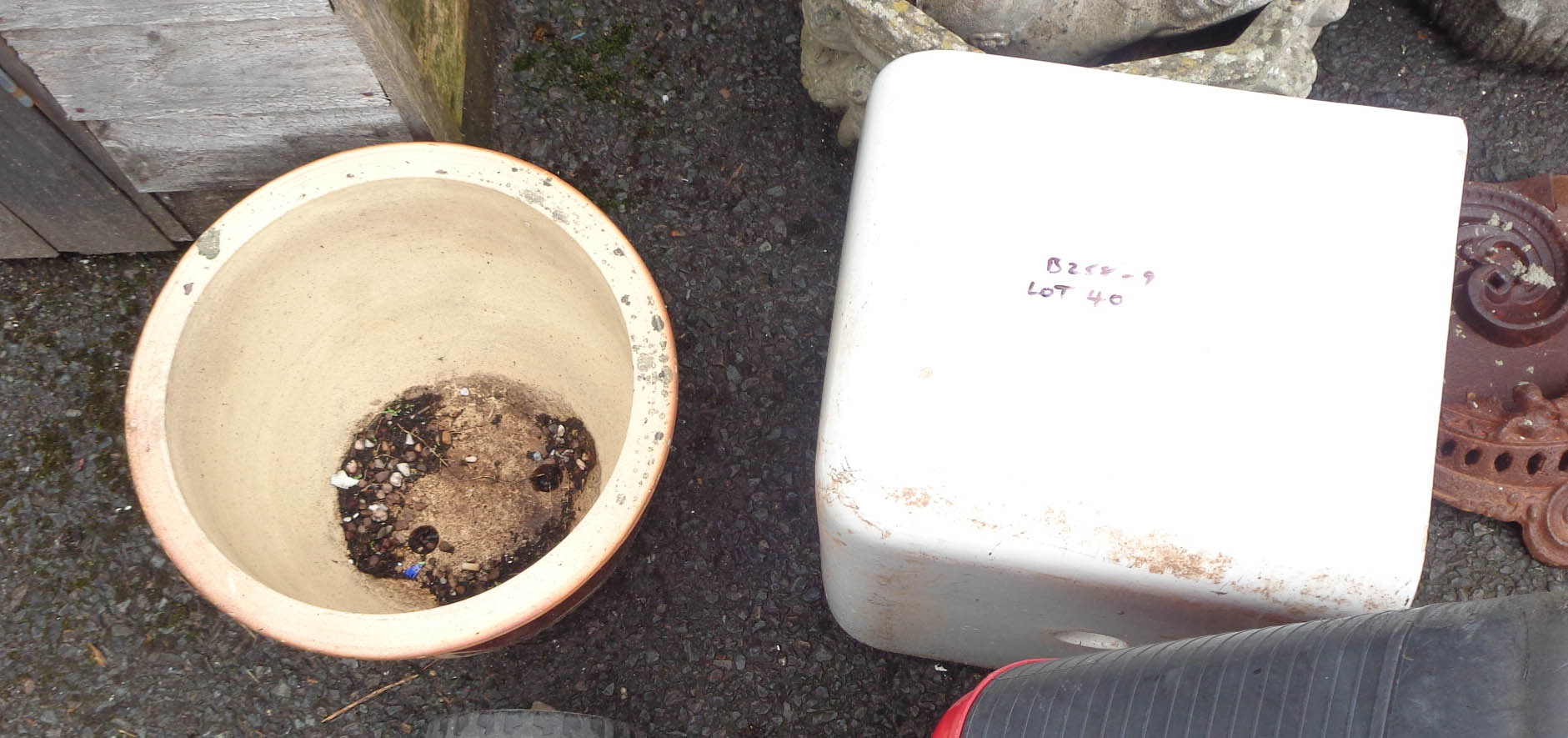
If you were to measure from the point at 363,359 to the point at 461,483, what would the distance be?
29 centimetres

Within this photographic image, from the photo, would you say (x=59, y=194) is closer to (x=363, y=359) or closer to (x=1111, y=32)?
(x=363, y=359)

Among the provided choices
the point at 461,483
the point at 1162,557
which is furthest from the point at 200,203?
the point at 1162,557

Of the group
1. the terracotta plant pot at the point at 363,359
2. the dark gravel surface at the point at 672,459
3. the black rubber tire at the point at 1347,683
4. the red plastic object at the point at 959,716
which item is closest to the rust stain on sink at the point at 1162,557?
the black rubber tire at the point at 1347,683

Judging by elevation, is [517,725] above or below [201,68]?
below

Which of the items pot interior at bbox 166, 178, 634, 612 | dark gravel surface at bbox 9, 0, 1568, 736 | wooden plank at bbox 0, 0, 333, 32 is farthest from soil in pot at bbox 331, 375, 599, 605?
wooden plank at bbox 0, 0, 333, 32

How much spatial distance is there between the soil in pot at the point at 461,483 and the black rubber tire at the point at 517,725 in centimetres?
26

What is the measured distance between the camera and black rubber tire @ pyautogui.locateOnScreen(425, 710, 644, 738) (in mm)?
1506

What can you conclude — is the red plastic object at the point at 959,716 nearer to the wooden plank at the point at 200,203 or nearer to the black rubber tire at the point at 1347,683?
the black rubber tire at the point at 1347,683

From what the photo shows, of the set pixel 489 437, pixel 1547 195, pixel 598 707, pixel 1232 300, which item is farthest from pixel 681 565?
pixel 1547 195

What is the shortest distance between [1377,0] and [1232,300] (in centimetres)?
160

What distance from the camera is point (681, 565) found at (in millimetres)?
1876

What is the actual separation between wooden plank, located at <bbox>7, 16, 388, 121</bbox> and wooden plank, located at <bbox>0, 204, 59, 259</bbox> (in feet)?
1.42

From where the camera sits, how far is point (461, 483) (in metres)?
1.82

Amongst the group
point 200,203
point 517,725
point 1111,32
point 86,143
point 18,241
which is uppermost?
point 1111,32
